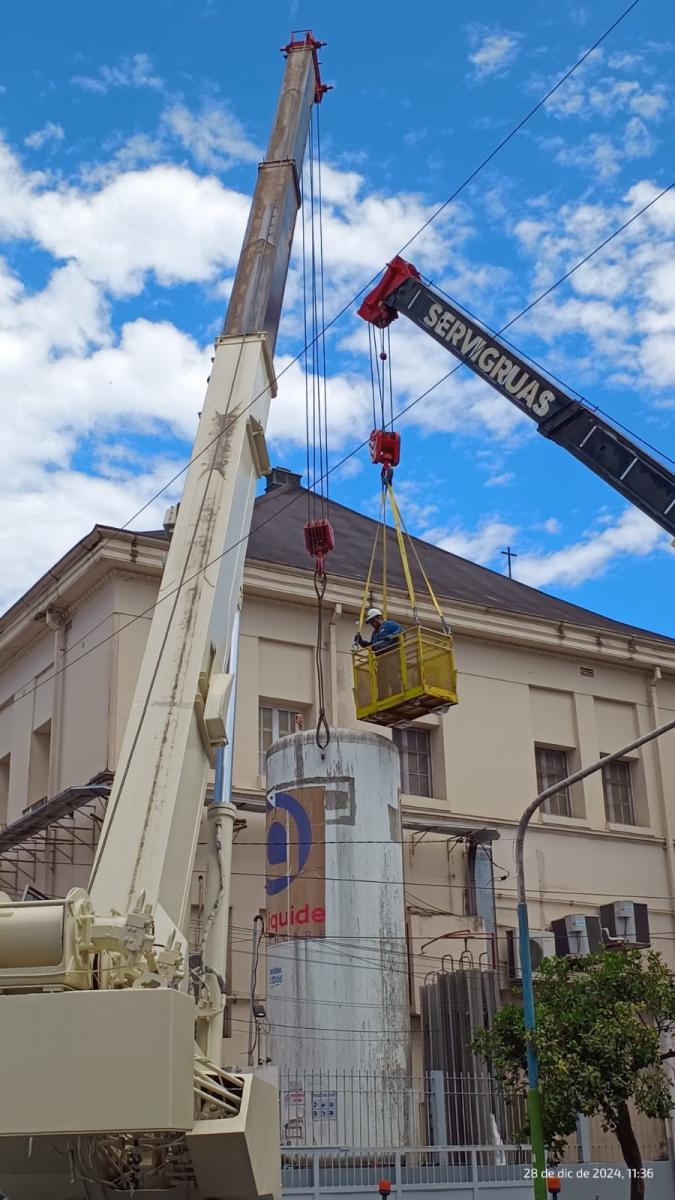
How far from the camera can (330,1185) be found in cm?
1931

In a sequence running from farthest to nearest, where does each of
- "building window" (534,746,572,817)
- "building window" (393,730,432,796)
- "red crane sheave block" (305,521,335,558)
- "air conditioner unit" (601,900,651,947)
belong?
"building window" (534,746,572,817)
"building window" (393,730,432,796)
"air conditioner unit" (601,900,651,947)
"red crane sheave block" (305,521,335,558)

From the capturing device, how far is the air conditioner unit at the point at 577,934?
29312 mm

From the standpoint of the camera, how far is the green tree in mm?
19641

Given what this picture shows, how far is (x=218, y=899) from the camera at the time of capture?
41.2 ft

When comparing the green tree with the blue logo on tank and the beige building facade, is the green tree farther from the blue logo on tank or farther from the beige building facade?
the beige building facade

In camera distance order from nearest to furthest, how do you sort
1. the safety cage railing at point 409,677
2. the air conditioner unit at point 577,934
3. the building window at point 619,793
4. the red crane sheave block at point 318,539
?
the red crane sheave block at point 318,539 → the safety cage railing at point 409,677 → the air conditioner unit at point 577,934 → the building window at point 619,793

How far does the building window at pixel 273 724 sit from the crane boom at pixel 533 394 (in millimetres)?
10237

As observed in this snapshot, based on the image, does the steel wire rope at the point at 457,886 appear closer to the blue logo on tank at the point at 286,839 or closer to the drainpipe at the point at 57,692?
the blue logo on tank at the point at 286,839

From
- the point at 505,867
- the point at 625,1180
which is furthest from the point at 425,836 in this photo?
the point at 625,1180

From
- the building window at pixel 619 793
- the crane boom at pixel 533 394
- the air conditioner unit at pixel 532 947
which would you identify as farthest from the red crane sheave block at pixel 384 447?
the building window at pixel 619 793

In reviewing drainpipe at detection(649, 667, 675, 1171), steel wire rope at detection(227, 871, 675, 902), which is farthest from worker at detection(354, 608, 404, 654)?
drainpipe at detection(649, 667, 675, 1171)

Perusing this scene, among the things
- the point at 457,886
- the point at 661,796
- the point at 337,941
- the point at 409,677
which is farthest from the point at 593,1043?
the point at 661,796

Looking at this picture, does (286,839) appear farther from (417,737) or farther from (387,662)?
(417,737)

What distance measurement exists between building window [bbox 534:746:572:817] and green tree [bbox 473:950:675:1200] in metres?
11.0
